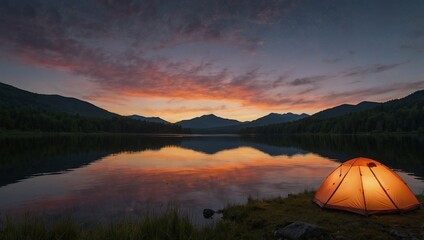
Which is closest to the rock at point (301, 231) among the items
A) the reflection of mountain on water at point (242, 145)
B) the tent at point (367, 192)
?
the tent at point (367, 192)

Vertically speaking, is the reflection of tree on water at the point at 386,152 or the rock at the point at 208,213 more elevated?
the reflection of tree on water at the point at 386,152

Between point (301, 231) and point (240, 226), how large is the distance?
348 centimetres

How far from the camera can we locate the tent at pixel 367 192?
1530cm

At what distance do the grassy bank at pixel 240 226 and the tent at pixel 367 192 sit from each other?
45 cm

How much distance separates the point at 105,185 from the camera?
28328mm

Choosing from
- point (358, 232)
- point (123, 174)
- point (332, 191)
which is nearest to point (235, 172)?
point (123, 174)

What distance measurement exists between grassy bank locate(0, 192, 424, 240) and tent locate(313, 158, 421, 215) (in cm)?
45

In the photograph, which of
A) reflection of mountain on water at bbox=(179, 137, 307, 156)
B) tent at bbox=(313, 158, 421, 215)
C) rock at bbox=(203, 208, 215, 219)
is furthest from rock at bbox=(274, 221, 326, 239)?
reflection of mountain on water at bbox=(179, 137, 307, 156)

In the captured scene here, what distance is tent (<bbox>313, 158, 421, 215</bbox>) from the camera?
50.2ft

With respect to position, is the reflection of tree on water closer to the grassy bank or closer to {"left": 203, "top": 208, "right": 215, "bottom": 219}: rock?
the grassy bank

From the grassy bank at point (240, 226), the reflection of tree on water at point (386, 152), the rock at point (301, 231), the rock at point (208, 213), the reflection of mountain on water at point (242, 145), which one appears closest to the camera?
the grassy bank at point (240, 226)

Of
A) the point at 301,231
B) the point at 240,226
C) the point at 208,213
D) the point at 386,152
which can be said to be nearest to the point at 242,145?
the point at 386,152

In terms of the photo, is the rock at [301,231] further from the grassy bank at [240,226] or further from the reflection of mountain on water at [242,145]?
the reflection of mountain on water at [242,145]

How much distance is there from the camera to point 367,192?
15.6 meters
